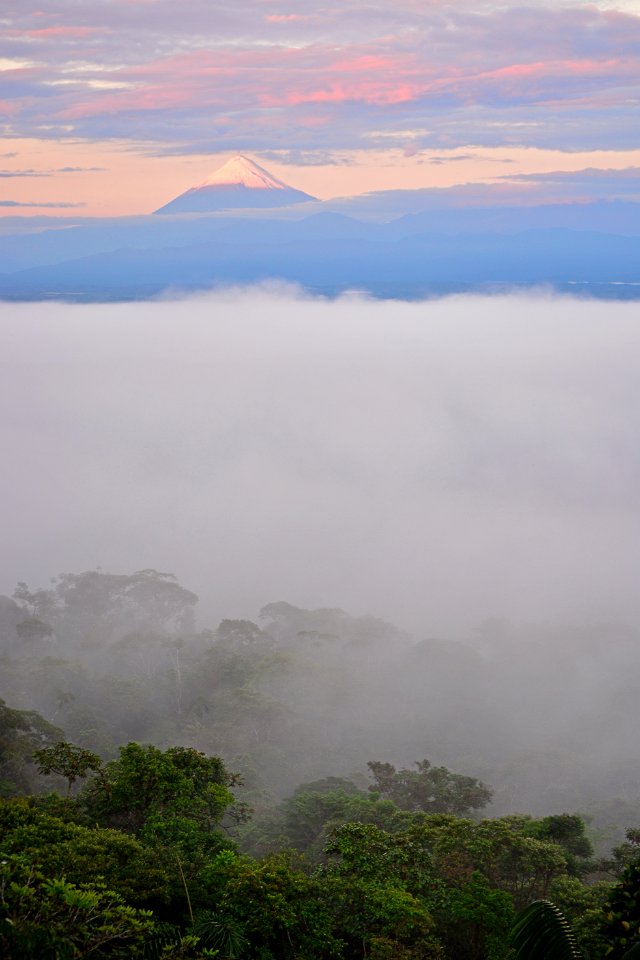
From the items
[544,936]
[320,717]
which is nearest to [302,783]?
[320,717]

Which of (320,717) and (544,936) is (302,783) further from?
(544,936)

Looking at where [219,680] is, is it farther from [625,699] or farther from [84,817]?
[84,817]

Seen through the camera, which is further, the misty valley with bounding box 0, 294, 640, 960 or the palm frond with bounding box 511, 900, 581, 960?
the misty valley with bounding box 0, 294, 640, 960

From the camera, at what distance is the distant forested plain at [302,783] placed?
13.9 metres

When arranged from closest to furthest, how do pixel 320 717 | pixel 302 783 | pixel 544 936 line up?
1. pixel 544 936
2. pixel 302 783
3. pixel 320 717

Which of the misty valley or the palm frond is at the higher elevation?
the palm frond

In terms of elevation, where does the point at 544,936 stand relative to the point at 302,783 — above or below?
above

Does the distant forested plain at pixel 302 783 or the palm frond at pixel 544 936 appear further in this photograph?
the distant forested plain at pixel 302 783

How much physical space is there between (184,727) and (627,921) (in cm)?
3694

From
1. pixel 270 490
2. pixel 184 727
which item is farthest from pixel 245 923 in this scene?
pixel 270 490

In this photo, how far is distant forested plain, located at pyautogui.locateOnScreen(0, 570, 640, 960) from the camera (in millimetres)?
13852

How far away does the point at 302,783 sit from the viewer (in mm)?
39250

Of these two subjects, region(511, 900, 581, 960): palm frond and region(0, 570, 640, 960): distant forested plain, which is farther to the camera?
region(0, 570, 640, 960): distant forested plain

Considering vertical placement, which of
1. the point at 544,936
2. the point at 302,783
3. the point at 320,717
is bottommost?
the point at 320,717
